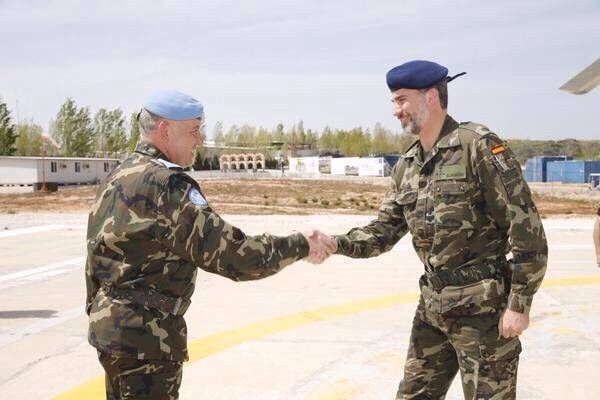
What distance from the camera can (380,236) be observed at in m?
3.43

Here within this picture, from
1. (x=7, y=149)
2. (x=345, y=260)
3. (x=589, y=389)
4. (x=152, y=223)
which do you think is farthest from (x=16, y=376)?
(x=7, y=149)

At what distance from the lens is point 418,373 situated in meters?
3.05

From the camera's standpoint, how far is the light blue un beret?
2.60 m

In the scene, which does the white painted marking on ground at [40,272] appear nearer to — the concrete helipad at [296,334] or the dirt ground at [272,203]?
the concrete helipad at [296,334]

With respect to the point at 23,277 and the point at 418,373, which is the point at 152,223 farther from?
the point at 23,277

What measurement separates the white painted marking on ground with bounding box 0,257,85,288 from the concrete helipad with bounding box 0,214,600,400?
18 mm

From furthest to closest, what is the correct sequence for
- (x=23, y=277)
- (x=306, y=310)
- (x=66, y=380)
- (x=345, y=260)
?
(x=345, y=260) → (x=23, y=277) → (x=306, y=310) → (x=66, y=380)

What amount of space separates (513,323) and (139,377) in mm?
1595

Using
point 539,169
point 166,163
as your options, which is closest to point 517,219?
point 166,163

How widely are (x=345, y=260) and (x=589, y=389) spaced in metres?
6.43

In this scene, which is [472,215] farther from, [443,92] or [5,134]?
[5,134]

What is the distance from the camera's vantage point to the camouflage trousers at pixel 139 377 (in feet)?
8.21

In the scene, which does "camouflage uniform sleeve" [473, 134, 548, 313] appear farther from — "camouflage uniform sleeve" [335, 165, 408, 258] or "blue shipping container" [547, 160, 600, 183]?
"blue shipping container" [547, 160, 600, 183]

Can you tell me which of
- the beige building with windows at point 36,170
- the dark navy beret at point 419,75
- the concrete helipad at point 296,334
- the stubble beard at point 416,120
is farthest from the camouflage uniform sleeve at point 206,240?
the beige building with windows at point 36,170
